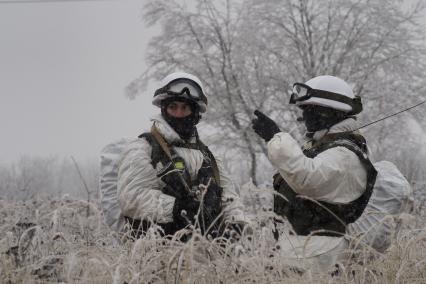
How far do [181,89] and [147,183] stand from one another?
2.29ft

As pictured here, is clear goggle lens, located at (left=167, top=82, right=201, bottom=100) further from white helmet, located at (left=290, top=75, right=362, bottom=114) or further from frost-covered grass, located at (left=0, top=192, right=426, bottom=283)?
frost-covered grass, located at (left=0, top=192, right=426, bottom=283)

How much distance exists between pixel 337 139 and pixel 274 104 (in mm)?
18375

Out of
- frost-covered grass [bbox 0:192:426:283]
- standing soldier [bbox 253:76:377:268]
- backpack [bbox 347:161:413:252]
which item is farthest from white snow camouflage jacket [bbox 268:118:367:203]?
frost-covered grass [bbox 0:192:426:283]

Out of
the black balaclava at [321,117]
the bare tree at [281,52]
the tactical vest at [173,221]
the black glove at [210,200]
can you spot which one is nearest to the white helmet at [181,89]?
the tactical vest at [173,221]

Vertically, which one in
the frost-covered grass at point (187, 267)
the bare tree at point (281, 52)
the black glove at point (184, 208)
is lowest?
the frost-covered grass at point (187, 267)

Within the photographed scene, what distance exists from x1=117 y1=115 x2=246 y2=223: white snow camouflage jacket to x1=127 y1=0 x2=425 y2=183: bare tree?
1640 centimetres

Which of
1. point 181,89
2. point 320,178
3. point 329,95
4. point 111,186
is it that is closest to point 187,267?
point 320,178

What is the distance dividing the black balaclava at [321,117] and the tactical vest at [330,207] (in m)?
0.10

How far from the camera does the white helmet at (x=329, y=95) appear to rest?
10.3 feet

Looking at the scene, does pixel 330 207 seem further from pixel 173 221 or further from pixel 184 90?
pixel 184 90

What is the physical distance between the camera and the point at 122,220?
369 centimetres

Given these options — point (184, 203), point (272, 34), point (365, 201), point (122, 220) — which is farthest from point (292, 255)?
point (272, 34)

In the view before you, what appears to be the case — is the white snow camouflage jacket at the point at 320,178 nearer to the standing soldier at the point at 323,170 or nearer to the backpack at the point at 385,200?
the standing soldier at the point at 323,170

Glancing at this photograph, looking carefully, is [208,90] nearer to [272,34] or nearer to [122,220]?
[272,34]
